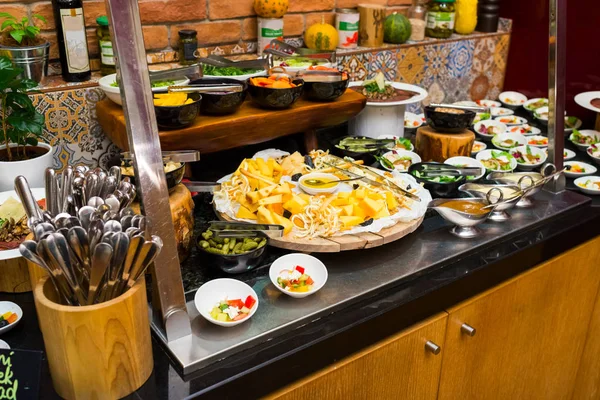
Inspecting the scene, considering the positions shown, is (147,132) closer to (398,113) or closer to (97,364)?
(97,364)

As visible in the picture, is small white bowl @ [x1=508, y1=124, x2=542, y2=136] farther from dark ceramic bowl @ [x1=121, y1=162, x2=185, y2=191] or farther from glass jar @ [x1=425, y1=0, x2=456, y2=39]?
dark ceramic bowl @ [x1=121, y1=162, x2=185, y2=191]

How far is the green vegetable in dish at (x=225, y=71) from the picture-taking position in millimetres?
1782

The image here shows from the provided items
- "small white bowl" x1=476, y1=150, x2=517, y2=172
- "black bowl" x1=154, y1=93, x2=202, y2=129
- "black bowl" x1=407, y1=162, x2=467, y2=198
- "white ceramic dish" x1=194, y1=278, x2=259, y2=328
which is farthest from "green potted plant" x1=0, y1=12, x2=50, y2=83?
"small white bowl" x1=476, y1=150, x2=517, y2=172

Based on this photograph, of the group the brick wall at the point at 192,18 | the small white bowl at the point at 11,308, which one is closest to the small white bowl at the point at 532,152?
the brick wall at the point at 192,18

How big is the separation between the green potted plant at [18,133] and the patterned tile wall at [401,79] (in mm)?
169

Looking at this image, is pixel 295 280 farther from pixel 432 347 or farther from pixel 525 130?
pixel 525 130

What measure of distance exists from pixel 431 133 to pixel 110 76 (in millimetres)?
978

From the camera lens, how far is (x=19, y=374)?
935 millimetres

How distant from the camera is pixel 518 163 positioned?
199 centimetres

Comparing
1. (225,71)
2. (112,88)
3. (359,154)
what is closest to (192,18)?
(225,71)

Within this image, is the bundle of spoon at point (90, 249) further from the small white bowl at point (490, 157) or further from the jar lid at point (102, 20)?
the small white bowl at point (490, 157)

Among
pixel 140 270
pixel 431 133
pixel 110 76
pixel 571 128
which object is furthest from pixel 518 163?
pixel 140 270

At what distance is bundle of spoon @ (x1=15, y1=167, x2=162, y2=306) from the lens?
2.84 feet

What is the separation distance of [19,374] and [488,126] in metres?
1.87
